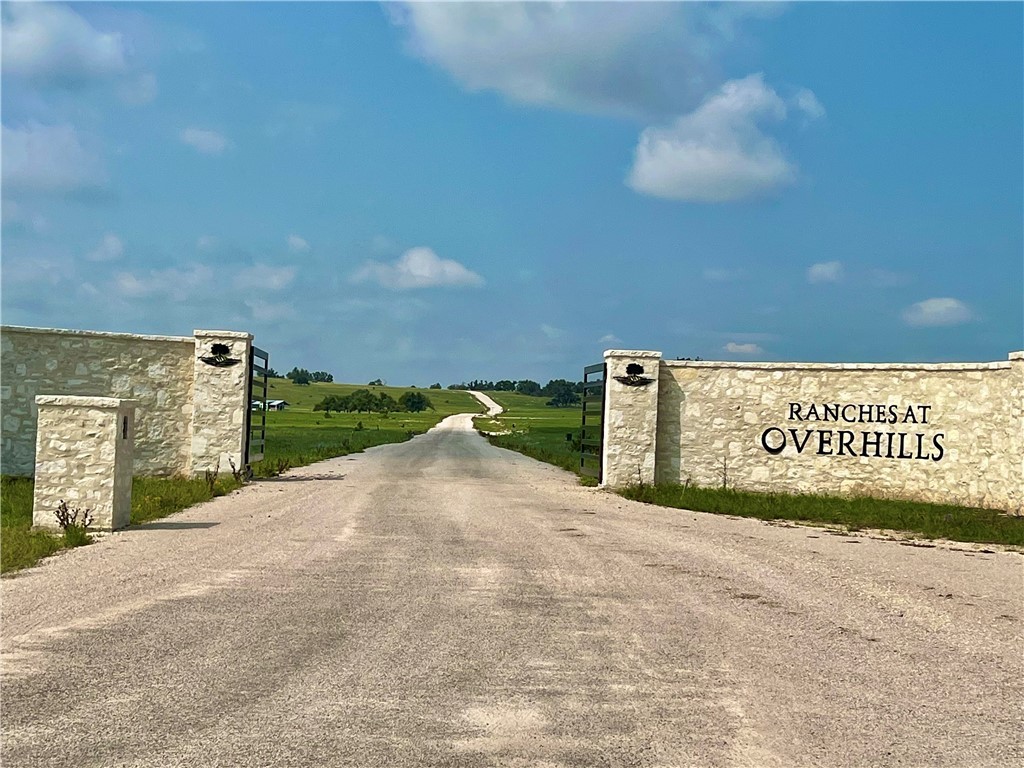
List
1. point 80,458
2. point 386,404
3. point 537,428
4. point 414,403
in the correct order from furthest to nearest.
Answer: point 414,403 → point 386,404 → point 537,428 → point 80,458

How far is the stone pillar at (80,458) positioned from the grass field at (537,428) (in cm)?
1189

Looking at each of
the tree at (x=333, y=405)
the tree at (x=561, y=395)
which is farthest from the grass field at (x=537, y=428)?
the tree at (x=333, y=405)

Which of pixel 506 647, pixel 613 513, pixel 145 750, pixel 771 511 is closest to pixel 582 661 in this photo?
pixel 506 647

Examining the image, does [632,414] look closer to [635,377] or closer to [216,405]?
[635,377]

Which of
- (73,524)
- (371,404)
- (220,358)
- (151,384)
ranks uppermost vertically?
(371,404)

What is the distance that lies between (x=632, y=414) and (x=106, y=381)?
417 inches

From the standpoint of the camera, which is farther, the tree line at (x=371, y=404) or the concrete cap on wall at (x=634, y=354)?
the tree line at (x=371, y=404)

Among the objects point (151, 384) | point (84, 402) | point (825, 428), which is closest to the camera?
point (84, 402)

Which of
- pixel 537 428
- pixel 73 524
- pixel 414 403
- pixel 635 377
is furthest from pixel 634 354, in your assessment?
pixel 414 403

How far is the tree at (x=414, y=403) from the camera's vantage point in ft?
461

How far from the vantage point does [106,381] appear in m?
18.1

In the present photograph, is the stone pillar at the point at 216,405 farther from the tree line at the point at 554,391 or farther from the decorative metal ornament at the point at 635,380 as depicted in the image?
the tree line at the point at 554,391

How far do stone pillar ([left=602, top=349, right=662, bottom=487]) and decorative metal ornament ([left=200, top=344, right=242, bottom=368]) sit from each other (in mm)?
7825

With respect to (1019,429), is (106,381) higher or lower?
higher
